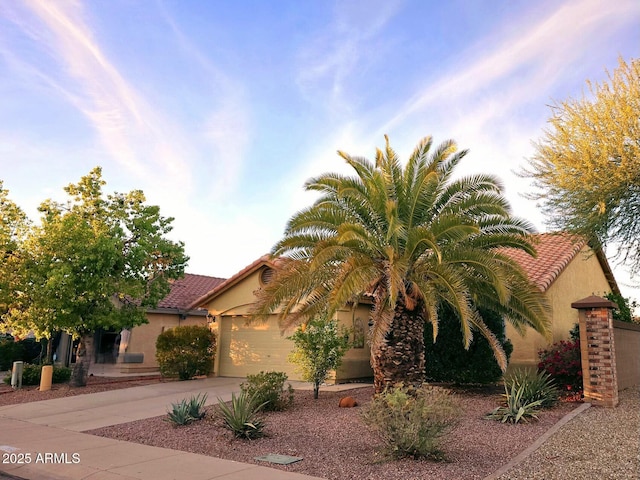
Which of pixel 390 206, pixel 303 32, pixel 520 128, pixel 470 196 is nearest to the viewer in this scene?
pixel 390 206

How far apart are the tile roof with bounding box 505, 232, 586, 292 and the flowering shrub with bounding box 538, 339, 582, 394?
6.76ft

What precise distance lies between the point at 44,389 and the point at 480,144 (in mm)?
15642

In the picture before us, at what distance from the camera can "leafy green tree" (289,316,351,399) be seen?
1450 centimetres

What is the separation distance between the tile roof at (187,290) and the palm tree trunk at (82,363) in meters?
5.31

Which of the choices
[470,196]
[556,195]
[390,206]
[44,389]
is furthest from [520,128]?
[44,389]

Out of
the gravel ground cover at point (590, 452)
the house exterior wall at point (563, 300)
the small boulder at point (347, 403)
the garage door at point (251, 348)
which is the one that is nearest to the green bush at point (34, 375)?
the garage door at point (251, 348)

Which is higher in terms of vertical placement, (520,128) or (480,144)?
(520,128)

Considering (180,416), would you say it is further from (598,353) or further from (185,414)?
(598,353)

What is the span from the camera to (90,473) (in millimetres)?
7695

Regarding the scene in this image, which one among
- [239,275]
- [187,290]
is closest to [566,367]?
[239,275]

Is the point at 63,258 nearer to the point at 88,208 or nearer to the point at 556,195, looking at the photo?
the point at 88,208

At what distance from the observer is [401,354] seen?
12000 millimetres

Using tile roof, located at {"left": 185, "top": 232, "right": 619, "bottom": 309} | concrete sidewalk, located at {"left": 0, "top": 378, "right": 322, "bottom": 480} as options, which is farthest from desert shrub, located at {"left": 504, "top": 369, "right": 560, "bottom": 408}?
concrete sidewalk, located at {"left": 0, "top": 378, "right": 322, "bottom": 480}

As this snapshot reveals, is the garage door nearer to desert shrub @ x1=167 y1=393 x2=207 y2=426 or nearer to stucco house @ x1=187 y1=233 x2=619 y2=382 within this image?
stucco house @ x1=187 y1=233 x2=619 y2=382
